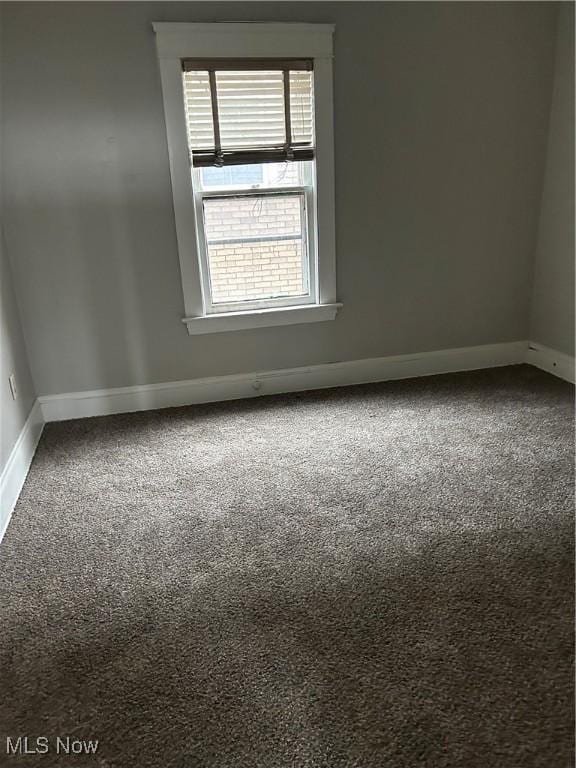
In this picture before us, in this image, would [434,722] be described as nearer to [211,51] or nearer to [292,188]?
[292,188]

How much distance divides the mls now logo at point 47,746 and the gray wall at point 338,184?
2180 millimetres

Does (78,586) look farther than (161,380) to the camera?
No

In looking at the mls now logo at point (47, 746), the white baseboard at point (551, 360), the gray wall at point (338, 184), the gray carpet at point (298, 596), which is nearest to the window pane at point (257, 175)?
the gray wall at point (338, 184)

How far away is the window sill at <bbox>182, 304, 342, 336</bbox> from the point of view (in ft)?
10.9

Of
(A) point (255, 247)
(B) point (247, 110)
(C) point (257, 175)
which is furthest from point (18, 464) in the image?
(B) point (247, 110)

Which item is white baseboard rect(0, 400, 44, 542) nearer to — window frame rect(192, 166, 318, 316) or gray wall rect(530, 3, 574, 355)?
window frame rect(192, 166, 318, 316)

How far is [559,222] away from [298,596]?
2.92m

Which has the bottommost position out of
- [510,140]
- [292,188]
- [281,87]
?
[292,188]

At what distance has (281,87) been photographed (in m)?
3.02

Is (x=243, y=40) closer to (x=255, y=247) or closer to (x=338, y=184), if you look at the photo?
(x=338, y=184)

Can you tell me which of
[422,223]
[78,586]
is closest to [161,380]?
[78,586]

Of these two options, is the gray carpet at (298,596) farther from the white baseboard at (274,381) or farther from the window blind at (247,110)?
the window blind at (247,110)

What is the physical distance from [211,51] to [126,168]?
738mm

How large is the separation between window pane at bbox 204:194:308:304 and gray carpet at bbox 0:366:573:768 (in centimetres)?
88
